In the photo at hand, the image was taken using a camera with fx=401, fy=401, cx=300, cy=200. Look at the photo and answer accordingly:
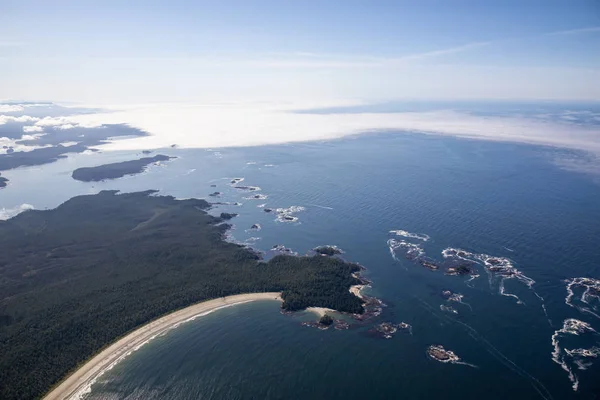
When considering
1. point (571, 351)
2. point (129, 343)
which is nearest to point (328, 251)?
point (129, 343)

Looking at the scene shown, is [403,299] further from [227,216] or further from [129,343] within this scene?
[227,216]

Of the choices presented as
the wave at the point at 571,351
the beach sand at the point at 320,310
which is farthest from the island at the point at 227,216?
the wave at the point at 571,351

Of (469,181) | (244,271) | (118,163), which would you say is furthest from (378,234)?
(118,163)

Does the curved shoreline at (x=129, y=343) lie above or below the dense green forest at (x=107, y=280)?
below

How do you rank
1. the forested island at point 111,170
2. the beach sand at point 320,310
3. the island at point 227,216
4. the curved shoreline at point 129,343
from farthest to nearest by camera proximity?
the forested island at point 111,170 → the island at point 227,216 → the beach sand at point 320,310 → the curved shoreline at point 129,343

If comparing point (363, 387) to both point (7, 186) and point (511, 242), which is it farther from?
point (7, 186)

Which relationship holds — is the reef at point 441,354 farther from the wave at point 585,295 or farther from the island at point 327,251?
the island at point 327,251
